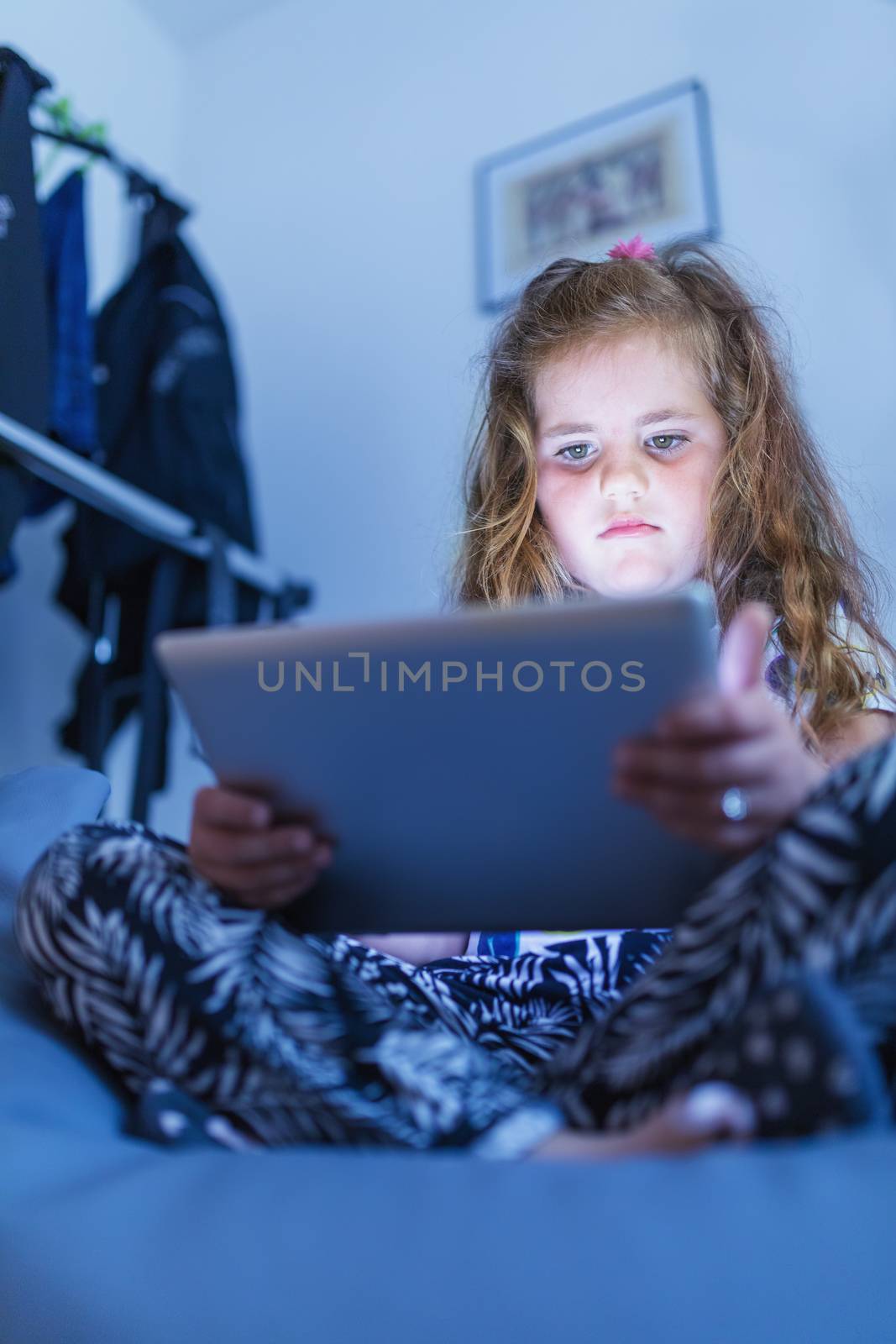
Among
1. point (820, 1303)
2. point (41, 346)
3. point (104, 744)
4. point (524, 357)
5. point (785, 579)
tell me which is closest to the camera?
point (820, 1303)

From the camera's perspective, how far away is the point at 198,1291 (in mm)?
396

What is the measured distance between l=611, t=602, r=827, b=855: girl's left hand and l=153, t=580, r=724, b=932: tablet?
0.01 m

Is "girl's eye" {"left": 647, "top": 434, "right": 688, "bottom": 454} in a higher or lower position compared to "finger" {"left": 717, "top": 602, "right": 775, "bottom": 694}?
higher

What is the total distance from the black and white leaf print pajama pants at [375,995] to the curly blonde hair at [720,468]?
59cm

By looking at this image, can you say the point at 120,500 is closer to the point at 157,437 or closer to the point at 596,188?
the point at 157,437

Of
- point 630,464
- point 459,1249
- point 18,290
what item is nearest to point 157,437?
point 18,290

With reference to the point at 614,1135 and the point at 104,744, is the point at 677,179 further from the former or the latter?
the point at 614,1135

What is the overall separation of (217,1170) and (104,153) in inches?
72.9

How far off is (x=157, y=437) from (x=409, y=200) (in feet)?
2.65

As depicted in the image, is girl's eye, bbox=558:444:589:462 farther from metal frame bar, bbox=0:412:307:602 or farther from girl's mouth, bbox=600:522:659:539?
metal frame bar, bbox=0:412:307:602

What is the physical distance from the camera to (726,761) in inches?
19.0

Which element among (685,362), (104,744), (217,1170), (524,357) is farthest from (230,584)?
(217,1170)

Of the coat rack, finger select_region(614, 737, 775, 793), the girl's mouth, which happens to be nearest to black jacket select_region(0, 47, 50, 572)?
the coat rack

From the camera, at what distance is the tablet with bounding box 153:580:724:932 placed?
48 centimetres
